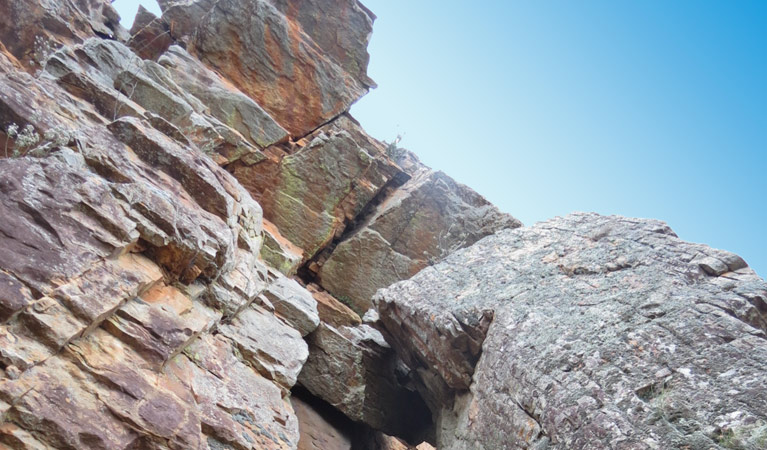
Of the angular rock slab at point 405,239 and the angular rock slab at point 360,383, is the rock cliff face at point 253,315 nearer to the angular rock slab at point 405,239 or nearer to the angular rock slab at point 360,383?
the angular rock slab at point 360,383

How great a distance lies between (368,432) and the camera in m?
18.0

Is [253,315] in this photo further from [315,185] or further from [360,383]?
[315,185]

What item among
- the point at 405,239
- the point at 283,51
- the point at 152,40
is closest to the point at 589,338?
A: the point at 405,239

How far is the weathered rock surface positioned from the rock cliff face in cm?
5

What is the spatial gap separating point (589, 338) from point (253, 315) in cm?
938

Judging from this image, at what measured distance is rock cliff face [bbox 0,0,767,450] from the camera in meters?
7.02

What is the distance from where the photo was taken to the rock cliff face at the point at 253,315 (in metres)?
7.02

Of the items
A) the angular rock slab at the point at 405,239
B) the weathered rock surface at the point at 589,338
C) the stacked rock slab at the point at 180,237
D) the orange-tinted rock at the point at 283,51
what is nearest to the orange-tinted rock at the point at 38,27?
the stacked rock slab at the point at 180,237

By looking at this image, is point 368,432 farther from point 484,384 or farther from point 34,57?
point 34,57

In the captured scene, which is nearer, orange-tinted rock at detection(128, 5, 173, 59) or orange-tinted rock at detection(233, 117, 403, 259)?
orange-tinted rock at detection(233, 117, 403, 259)

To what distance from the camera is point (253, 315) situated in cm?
1324

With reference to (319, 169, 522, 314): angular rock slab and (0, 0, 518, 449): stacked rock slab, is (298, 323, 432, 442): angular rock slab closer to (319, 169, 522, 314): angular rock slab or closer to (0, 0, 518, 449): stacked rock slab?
(0, 0, 518, 449): stacked rock slab

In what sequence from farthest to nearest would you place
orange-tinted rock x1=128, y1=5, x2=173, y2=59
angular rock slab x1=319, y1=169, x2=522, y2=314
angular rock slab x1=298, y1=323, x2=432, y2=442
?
orange-tinted rock x1=128, y1=5, x2=173, y2=59, angular rock slab x1=319, y1=169, x2=522, y2=314, angular rock slab x1=298, y1=323, x2=432, y2=442

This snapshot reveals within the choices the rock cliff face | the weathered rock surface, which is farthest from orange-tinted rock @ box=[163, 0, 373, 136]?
the weathered rock surface
